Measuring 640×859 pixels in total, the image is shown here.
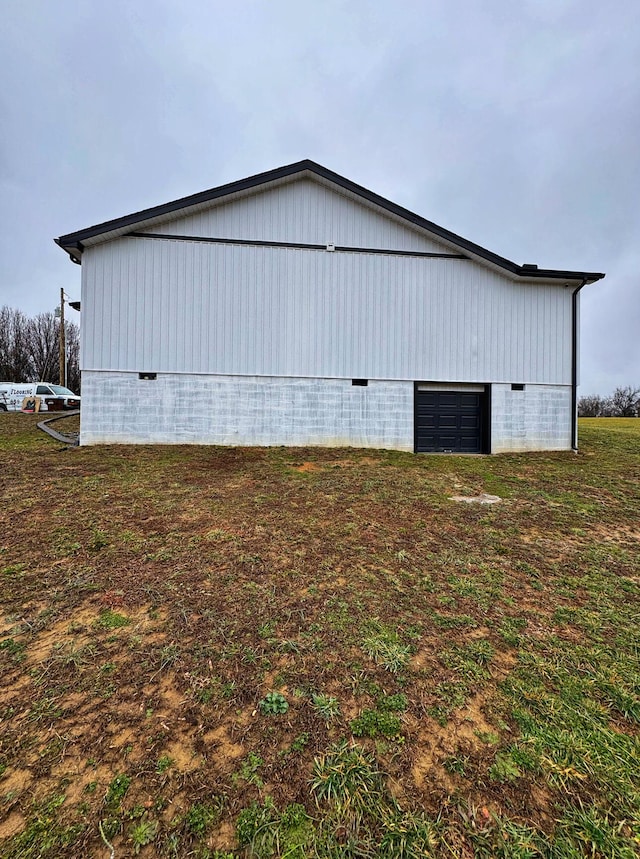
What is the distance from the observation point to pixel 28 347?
38.8m

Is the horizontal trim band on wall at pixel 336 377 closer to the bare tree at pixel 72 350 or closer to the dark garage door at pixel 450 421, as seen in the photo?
the dark garage door at pixel 450 421

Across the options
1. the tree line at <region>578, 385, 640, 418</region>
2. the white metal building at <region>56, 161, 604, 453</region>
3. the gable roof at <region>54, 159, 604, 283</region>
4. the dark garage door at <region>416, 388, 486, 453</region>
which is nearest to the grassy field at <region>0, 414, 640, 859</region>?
the white metal building at <region>56, 161, 604, 453</region>

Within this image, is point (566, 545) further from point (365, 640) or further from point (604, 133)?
point (604, 133)

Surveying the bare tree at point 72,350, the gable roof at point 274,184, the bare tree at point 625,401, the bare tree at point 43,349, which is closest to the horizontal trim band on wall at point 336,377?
the gable roof at point 274,184

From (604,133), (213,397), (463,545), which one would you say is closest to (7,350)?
(213,397)

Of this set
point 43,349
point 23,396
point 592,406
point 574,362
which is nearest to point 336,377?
point 574,362

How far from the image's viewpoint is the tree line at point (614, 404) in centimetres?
4506

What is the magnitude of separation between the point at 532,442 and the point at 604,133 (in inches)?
1079

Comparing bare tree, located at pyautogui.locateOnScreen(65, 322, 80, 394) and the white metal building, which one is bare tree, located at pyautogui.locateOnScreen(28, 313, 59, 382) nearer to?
bare tree, located at pyautogui.locateOnScreen(65, 322, 80, 394)

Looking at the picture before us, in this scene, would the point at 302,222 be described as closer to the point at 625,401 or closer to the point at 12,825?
the point at 12,825

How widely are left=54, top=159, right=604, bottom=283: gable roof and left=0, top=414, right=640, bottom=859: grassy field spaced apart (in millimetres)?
8102

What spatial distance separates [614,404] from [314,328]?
5315 cm

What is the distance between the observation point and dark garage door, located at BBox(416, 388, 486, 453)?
11.1m

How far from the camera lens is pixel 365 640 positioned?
2.56m
